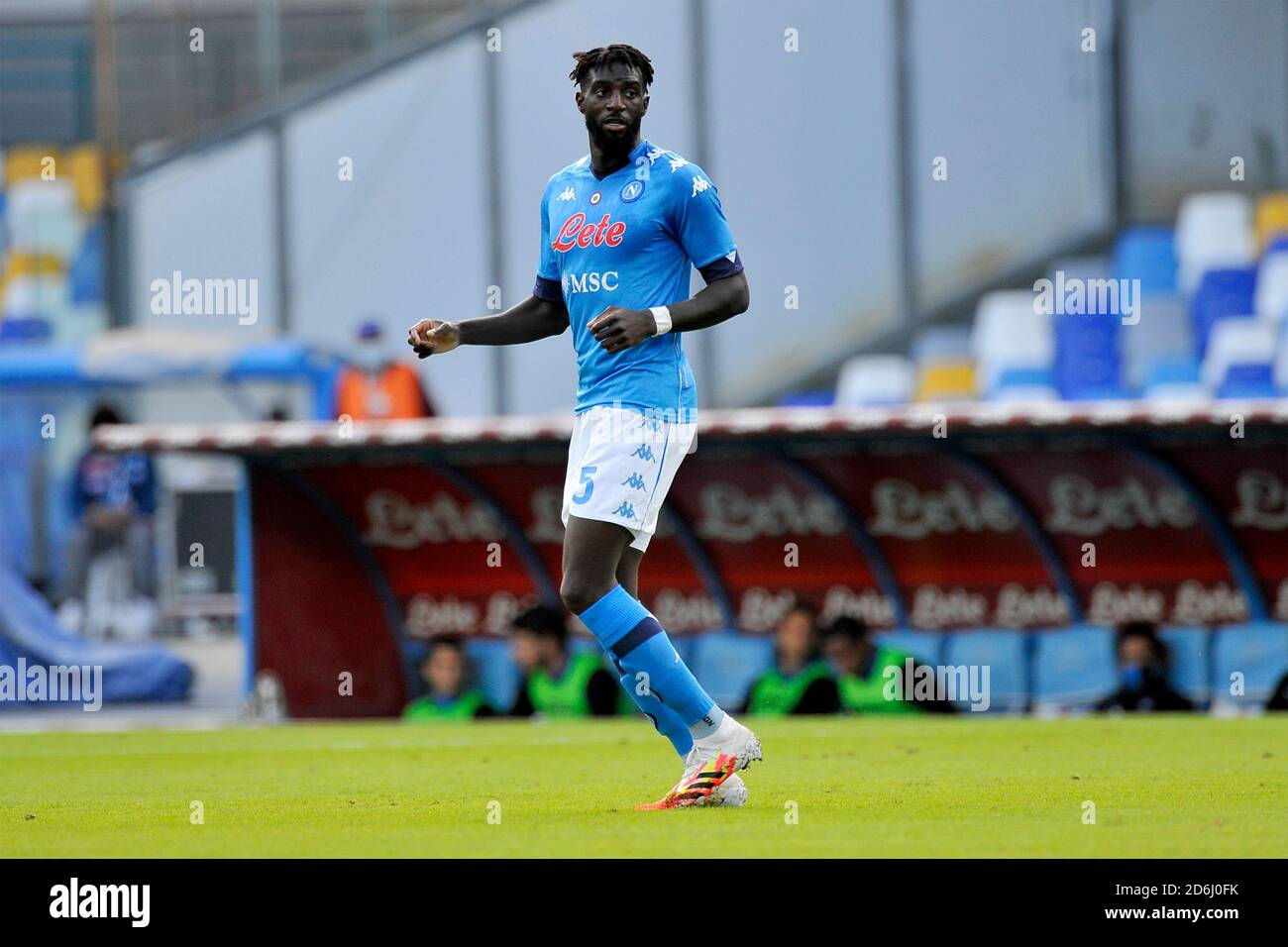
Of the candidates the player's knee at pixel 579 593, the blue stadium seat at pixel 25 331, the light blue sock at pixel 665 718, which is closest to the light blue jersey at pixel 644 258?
the player's knee at pixel 579 593

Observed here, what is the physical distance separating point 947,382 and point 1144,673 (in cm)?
836

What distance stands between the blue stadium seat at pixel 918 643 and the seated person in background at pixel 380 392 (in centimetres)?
446

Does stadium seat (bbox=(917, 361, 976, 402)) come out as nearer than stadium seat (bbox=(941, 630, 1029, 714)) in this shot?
No

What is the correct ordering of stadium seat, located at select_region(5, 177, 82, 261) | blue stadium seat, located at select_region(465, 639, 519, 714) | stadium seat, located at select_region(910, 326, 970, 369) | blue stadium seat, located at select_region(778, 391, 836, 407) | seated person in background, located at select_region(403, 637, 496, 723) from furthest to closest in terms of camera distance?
1. stadium seat, located at select_region(5, 177, 82, 261)
2. stadium seat, located at select_region(910, 326, 970, 369)
3. blue stadium seat, located at select_region(778, 391, 836, 407)
4. blue stadium seat, located at select_region(465, 639, 519, 714)
5. seated person in background, located at select_region(403, 637, 496, 723)

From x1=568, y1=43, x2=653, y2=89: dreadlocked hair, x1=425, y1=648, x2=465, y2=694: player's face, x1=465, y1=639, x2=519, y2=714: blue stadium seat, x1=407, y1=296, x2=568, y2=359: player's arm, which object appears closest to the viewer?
x1=568, y1=43, x2=653, y2=89: dreadlocked hair

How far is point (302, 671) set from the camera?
1588 cm

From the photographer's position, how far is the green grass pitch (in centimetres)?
598

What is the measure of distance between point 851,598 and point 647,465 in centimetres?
828

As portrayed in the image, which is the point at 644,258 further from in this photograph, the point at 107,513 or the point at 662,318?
the point at 107,513

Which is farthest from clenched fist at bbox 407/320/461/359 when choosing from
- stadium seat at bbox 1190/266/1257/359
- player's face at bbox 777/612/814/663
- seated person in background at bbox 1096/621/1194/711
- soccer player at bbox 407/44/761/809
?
stadium seat at bbox 1190/266/1257/359

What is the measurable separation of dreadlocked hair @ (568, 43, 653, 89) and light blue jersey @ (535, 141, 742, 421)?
0.28 m

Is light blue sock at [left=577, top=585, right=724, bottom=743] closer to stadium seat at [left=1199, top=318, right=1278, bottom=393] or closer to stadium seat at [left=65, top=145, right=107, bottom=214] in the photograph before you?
stadium seat at [left=1199, top=318, right=1278, bottom=393]

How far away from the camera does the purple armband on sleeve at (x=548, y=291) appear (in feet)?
25.1
